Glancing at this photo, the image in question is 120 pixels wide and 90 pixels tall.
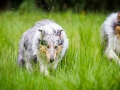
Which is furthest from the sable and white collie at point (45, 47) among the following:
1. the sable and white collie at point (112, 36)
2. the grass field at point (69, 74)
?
the sable and white collie at point (112, 36)

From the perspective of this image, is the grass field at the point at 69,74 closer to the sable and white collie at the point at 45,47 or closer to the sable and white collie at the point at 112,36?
the sable and white collie at the point at 45,47

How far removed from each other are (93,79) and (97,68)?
0.36 meters

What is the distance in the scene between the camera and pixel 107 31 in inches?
240

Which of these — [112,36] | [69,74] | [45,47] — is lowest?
[69,74]

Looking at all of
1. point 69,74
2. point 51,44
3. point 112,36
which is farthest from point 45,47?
point 112,36

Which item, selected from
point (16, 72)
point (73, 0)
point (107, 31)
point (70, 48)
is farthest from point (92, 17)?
point (16, 72)

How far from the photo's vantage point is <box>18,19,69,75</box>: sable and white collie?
4.88 meters

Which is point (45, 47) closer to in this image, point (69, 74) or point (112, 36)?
point (69, 74)

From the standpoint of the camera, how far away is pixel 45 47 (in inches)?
193

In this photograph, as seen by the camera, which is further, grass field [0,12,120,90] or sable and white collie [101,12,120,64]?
sable and white collie [101,12,120,64]

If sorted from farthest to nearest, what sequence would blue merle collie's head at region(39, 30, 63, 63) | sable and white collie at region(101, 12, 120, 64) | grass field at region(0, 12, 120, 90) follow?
sable and white collie at region(101, 12, 120, 64) < blue merle collie's head at region(39, 30, 63, 63) < grass field at region(0, 12, 120, 90)

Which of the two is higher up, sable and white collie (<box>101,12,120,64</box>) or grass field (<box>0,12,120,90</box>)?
sable and white collie (<box>101,12,120,64</box>)

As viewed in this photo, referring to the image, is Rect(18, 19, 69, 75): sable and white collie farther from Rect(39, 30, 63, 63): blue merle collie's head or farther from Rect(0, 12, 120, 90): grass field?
Rect(0, 12, 120, 90): grass field

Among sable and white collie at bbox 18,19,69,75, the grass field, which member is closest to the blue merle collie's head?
sable and white collie at bbox 18,19,69,75
